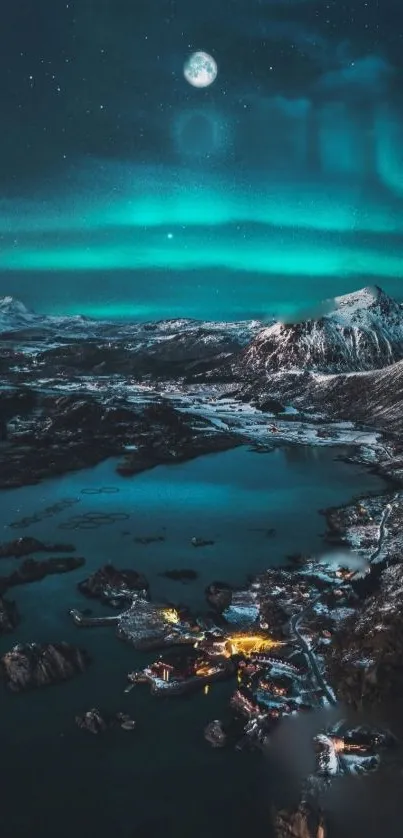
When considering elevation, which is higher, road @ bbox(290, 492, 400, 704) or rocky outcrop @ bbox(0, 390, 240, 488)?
rocky outcrop @ bbox(0, 390, 240, 488)

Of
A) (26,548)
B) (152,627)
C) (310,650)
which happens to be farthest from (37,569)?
(310,650)

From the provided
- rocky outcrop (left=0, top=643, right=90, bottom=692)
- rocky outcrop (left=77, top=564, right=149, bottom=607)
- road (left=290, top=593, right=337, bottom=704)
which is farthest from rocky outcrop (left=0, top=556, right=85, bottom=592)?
road (left=290, top=593, right=337, bottom=704)

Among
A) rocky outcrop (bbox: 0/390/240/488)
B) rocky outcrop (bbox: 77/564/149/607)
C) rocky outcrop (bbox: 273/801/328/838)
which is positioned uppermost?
rocky outcrop (bbox: 0/390/240/488)

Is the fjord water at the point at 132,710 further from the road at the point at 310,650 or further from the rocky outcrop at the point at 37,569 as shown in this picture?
the road at the point at 310,650

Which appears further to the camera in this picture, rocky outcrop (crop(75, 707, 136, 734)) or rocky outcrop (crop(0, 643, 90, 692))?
rocky outcrop (crop(0, 643, 90, 692))

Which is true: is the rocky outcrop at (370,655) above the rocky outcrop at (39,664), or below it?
above

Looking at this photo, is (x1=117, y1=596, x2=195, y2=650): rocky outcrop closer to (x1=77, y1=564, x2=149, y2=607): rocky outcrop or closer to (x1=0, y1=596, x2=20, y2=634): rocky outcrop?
(x1=77, y1=564, x2=149, y2=607): rocky outcrop

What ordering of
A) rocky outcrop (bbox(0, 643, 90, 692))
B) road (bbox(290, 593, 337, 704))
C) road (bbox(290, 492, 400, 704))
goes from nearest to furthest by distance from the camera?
1. road (bbox(290, 593, 337, 704))
2. road (bbox(290, 492, 400, 704))
3. rocky outcrop (bbox(0, 643, 90, 692))

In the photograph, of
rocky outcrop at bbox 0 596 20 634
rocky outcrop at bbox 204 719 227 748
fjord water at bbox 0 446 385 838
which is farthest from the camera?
rocky outcrop at bbox 0 596 20 634


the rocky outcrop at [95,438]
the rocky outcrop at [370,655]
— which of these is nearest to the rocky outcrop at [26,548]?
the rocky outcrop at [95,438]
